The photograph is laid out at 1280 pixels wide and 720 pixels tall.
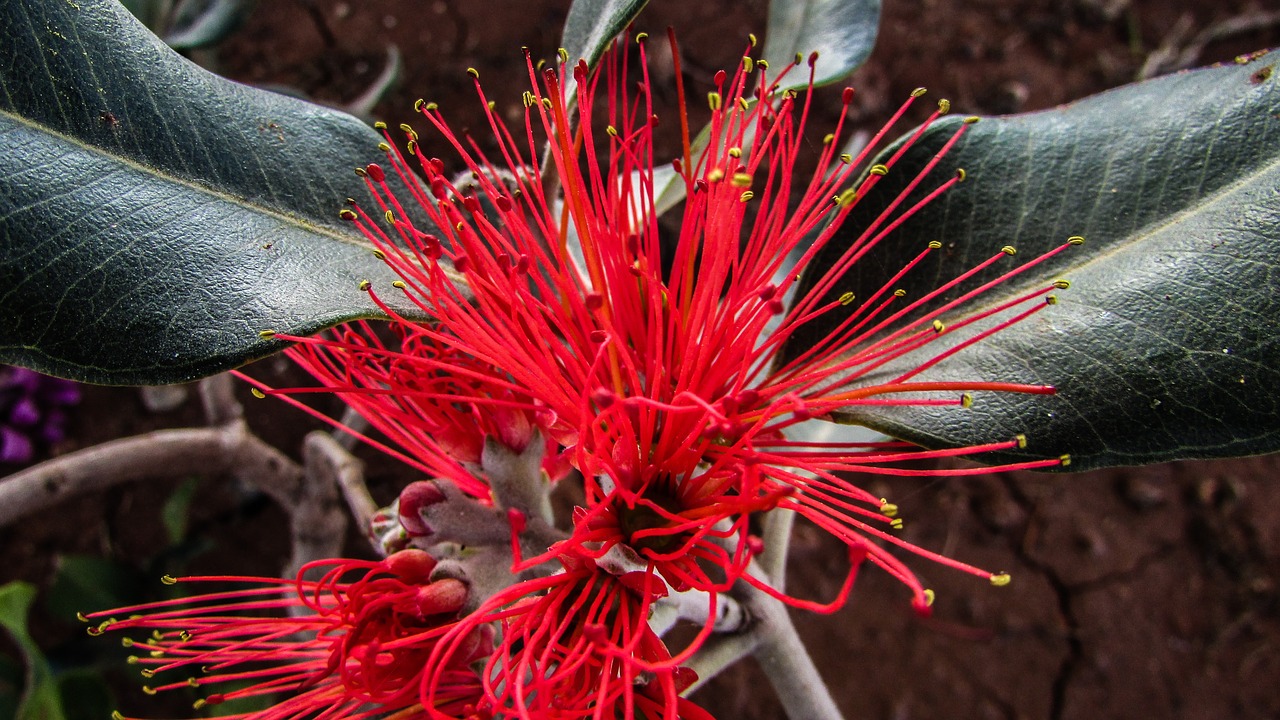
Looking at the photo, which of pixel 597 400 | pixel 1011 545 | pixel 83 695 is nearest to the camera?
pixel 597 400

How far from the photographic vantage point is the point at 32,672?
4.65 ft

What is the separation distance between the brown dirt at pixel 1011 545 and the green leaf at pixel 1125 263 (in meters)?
1.23

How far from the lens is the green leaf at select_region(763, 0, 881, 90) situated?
1.11 metres

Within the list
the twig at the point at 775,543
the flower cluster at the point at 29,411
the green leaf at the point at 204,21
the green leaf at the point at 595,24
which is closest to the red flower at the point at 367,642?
the twig at the point at 775,543

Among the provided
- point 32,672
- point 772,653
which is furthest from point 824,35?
point 32,672

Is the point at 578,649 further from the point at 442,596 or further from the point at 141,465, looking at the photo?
the point at 141,465

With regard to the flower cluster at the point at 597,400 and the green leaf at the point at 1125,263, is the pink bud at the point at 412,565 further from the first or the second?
the green leaf at the point at 1125,263

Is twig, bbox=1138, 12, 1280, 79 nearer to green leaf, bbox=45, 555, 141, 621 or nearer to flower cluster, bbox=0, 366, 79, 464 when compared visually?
green leaf, bbox=45, 555, 141, 621

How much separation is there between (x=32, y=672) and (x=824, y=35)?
1.58 meters

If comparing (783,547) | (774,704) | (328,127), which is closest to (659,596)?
(783,547)

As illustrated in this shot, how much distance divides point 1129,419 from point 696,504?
388 millimetres

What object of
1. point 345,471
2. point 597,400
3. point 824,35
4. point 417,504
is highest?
point 824,35

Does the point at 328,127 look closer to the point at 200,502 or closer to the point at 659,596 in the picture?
the point at 659,596

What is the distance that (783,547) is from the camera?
1.09m
